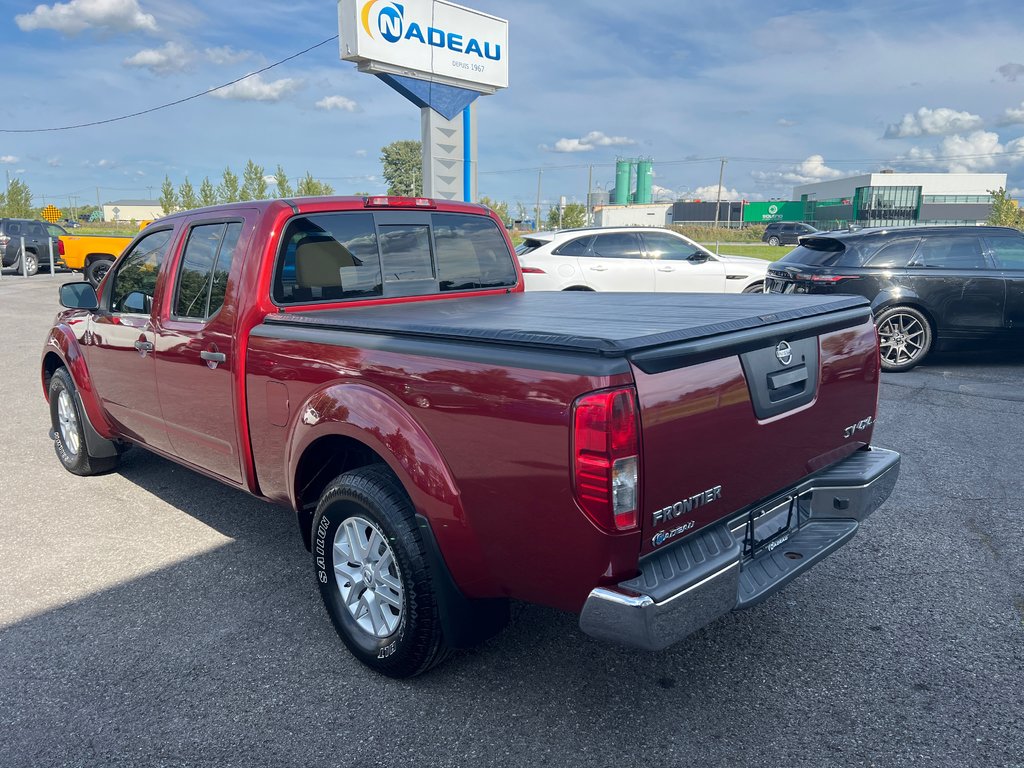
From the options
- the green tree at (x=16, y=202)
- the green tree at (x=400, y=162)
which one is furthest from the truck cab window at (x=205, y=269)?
the green tree at (x=400, y=162)

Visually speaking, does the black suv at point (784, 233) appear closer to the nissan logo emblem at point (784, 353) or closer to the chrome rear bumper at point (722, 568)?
the chrome rear bumper at point (722, 568)

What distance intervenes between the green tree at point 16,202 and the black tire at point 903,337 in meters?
61.6

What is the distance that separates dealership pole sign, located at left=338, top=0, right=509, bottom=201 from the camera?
16078 millimetres

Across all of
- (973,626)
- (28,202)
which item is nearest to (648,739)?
(973,626)

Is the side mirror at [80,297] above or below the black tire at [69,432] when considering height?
above

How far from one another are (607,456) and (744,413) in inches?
26.0

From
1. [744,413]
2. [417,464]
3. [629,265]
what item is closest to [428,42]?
[629,265]

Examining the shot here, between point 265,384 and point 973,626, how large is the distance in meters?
3.31

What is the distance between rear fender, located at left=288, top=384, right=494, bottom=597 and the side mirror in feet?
8.78

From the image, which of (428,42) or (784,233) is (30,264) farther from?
(784,233)

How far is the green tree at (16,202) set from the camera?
181 ft

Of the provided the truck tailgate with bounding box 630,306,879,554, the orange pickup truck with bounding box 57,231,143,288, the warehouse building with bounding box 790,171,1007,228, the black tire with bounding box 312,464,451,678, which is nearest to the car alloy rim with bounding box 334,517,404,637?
the black tire with bounding box 312,464,451,678

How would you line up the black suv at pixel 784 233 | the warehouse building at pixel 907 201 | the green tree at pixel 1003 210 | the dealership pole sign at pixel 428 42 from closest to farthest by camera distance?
the dealership pole sign at pixel 428 42
the green tree at pixel 1003 210
the black suv at pixel 784 233
the warehouse building at pixel 907 201

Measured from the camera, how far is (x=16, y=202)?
5531 cm
